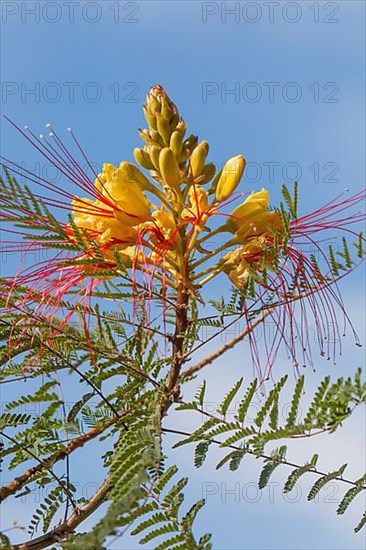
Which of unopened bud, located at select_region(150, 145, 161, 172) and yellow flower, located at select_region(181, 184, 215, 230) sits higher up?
unopened bud, located at select_region(150, 145, 161, 172)

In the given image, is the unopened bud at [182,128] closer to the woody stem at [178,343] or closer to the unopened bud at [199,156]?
the unopened bud at [199,156]

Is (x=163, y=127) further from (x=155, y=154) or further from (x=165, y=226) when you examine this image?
(x=165, y=226)

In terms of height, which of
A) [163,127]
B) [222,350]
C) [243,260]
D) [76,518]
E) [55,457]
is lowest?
[76,518]

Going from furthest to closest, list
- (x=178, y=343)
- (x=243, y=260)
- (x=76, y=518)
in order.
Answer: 1. (x=243, y=260)
2. (x=178, y=343)
3. (x=76, y=518)

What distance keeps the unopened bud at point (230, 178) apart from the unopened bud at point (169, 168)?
0.56 ft

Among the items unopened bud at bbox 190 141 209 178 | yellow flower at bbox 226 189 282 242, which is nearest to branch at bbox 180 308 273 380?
yellow flower at bbox 226 189 282 242

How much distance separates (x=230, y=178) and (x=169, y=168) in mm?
239

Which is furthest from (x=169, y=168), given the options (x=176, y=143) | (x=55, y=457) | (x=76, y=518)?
(x=76, y=518)

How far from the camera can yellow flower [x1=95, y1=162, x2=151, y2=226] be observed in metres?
2.79

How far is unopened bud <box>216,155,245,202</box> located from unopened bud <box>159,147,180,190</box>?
0.17m

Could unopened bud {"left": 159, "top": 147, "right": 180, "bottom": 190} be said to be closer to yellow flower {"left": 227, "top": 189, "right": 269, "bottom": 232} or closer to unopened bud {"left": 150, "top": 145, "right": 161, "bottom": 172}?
unopened bud {"left": 150, "top": 145, "right": 161, "bottom": 172}

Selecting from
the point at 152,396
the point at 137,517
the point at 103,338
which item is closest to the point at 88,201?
the point at 103,338

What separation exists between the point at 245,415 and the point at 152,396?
34 centimetres

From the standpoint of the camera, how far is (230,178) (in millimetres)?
2893
